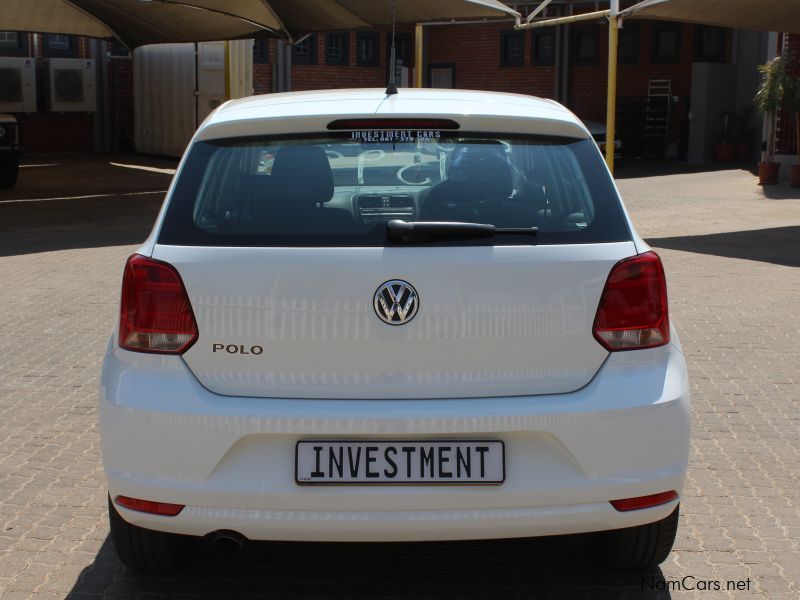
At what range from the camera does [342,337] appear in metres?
3.50

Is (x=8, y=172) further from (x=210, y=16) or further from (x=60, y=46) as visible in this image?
(x=60, y=46)

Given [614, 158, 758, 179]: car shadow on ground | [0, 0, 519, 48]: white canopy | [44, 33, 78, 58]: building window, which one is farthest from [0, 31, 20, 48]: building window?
[614, 158, 758, 179]: car shadow on ground

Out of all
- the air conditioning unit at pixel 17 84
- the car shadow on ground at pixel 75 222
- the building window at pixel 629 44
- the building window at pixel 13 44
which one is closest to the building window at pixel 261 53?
the building window at pixel 13 44

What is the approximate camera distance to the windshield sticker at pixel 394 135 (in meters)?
3.78

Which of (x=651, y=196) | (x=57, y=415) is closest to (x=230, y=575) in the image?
(x=57, y=415)

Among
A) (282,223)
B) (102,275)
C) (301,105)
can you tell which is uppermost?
(301,105)

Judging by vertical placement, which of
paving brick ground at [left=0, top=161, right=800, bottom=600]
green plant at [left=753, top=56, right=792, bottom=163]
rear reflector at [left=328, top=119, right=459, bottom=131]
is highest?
green plant at [left=753, top=56, right=792, bottom=163]

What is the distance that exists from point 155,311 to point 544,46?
114 ft

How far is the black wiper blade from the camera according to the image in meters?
3.53

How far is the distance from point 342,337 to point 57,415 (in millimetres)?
3397

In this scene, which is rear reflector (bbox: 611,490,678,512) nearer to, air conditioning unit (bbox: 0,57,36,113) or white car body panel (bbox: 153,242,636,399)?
white car body panel (bbox: 153,242,636,399)

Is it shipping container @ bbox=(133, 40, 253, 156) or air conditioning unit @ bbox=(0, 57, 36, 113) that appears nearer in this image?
shipping container @ bbox=(133, 40, 253, 156)

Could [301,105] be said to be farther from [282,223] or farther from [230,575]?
[230,575]

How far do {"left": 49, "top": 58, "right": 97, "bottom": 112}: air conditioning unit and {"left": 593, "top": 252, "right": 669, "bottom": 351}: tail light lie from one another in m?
30.2
